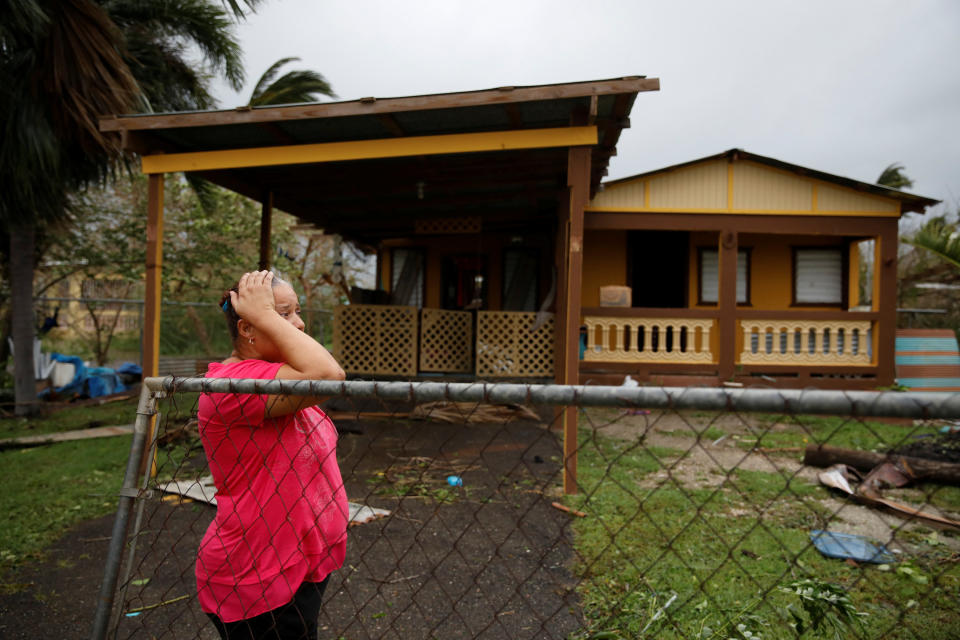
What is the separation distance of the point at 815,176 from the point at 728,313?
2.94 metres

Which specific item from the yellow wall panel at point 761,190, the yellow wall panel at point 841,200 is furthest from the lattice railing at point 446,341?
the yellow wall panel at point 841,200

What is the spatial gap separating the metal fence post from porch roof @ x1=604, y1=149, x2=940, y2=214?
8.94 metres

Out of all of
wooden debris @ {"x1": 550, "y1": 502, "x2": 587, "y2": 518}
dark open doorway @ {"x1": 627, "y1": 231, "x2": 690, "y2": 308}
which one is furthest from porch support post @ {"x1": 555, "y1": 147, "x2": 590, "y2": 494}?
dark open doorway @ {"x1": 627, "y1": 231, "x2": 690, "y2": 308}

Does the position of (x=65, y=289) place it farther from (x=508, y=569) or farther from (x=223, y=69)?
(x=508, y=569)

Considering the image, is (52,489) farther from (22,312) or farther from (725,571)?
(725,571)

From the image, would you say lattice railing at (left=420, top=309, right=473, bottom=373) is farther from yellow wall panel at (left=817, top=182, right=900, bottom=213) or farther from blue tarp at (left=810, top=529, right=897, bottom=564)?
yellow wall panel at (left=817, top=182, right=900, bottom=213)

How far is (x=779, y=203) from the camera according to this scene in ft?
32.3

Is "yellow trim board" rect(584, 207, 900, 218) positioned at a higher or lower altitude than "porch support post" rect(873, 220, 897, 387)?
higher

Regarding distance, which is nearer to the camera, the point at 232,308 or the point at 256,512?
the point at 256,512

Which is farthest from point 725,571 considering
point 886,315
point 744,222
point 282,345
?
point 886,315

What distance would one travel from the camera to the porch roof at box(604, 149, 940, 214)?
9.41 m

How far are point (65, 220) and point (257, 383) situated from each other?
10.5 metres

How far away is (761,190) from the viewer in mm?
9852

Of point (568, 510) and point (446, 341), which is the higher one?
point (446, 341)
